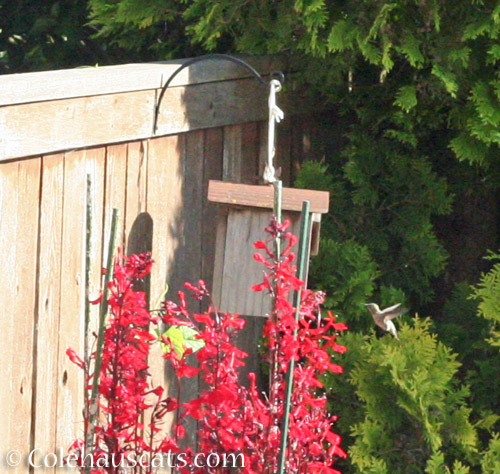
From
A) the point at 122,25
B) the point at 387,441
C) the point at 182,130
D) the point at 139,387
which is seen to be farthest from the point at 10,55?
the point at 139,387

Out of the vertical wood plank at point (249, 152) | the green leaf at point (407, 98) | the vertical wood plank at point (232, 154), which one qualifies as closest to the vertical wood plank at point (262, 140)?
the vertical wood plank at point (249, 152)

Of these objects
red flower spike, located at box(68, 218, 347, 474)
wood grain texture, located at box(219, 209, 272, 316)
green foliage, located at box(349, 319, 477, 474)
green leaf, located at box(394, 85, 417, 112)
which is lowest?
green foliage, located at box(349, 319, 477, 474)

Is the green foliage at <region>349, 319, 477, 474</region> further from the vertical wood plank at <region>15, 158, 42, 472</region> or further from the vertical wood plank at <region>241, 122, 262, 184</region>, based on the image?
→ the vertical wood plank at <region>15, 158, 42, 472</region>

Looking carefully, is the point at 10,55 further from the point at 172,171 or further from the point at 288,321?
the point at 288,321

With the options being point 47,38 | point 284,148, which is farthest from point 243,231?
point 47,38

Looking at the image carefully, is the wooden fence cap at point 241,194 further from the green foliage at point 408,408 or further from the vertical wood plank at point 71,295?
the green foliage at point 408,408

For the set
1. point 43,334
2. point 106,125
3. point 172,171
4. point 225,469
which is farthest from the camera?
point 172,171

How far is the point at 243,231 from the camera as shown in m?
2.75

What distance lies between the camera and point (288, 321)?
196 centimetres

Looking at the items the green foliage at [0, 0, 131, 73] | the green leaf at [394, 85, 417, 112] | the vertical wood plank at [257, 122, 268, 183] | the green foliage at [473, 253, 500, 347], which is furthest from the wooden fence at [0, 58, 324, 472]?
the green foliage at [0, 0, 131, 73]

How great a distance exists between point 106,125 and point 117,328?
928 millimetres

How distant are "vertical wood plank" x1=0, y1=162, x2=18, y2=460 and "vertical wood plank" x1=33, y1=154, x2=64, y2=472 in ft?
0.40

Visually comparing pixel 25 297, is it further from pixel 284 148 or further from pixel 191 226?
pixel 284 148

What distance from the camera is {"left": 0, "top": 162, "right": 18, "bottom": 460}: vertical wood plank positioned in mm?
2342
